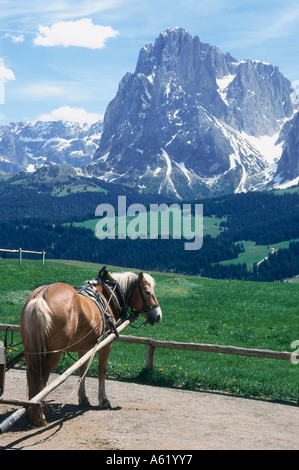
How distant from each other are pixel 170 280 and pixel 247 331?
22.1 m

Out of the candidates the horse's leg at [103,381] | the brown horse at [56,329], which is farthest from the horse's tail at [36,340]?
the horse's leg at [103,381]

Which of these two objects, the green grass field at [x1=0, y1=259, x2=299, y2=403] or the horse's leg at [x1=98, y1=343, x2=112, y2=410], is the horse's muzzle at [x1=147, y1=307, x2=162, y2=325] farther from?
the green grass field at [x1=0, y1=259, x2=299, y2=403]

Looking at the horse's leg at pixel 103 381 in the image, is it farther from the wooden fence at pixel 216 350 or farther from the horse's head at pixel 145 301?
the wooden fence at pixel 216 350

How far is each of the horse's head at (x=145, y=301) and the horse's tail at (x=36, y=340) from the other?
3.58 meters

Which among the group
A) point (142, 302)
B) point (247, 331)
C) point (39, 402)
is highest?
point (142, 302)

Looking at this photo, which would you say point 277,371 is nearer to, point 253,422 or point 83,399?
point 253,422

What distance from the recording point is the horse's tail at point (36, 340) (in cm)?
1100

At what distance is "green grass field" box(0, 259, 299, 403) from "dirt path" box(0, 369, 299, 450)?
1.02m

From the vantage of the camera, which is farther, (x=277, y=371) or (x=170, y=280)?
(x=170, y=280)

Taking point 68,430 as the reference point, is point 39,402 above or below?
above

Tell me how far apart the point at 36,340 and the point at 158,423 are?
3.59m

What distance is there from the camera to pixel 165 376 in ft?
54.6

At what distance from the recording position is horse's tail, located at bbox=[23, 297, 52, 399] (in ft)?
36.1
